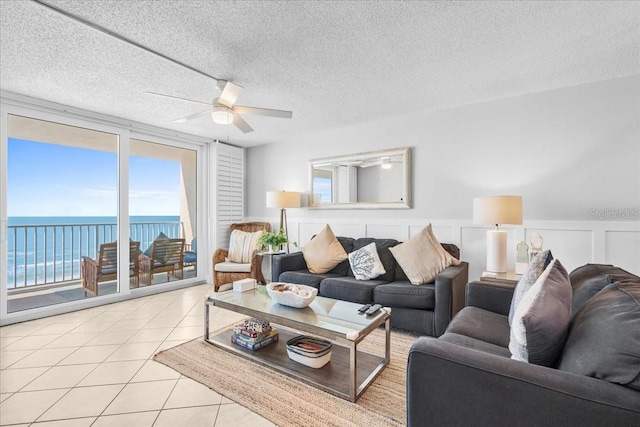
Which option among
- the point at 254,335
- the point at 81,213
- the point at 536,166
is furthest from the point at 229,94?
the point at 81,213

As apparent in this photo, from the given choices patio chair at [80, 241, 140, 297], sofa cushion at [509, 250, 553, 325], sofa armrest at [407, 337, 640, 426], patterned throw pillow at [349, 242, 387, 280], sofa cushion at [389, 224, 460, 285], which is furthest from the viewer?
patio chair at [80, 241, 140, 297]

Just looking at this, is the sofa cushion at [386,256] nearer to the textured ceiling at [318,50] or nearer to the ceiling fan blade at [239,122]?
the textured ceiling at [318,50]

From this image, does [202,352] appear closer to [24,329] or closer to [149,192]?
[24,329]

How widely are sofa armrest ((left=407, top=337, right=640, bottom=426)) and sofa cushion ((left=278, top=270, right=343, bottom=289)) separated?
218cm

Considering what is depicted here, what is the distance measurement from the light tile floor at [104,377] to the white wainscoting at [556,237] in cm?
223

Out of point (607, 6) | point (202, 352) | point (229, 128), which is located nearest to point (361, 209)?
point (229, 128)

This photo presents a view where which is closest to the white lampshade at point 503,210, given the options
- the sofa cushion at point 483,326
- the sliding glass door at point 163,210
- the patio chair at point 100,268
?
the sofa cushion at point 483,326

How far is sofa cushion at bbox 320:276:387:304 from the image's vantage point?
2998 mm

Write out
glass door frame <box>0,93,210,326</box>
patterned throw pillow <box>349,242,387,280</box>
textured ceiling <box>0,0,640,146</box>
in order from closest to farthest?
textured ceiling <box>0,0,640,146</box> < glass door frame <box>0,93,210,326</box> < patterned throw pillow <box>349,242,387,280</box>

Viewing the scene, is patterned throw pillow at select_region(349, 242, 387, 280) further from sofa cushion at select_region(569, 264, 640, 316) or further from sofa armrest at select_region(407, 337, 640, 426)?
sofa armrest at select_region(407, 337, 640, 426)

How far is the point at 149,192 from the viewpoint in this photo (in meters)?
4.74

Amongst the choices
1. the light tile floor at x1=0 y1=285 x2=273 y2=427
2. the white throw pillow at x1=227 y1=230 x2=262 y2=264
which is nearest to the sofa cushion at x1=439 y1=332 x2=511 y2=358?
the light tile floor at x1=0 y1=285 x2=273 y2=427

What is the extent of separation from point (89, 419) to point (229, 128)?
3541 mm

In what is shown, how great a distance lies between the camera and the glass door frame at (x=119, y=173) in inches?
122
